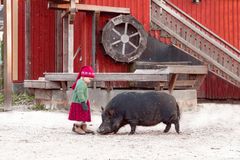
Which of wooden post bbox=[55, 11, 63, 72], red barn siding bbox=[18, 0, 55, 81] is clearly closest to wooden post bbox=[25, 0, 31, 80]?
red barn siding bbox=[18, 0, 55, 81]

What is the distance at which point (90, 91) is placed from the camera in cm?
1364

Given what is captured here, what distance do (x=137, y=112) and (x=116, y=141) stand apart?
121 cm

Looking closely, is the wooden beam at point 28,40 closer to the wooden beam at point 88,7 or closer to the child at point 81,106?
the wooden beam at point 88,7

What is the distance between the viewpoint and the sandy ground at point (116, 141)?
660 cm

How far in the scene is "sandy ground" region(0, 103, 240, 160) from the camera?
21.6ft

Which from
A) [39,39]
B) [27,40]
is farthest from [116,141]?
[39,39]

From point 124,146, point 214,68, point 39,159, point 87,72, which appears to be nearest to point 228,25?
point 214,68

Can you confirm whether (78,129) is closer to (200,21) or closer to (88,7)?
(88,7)

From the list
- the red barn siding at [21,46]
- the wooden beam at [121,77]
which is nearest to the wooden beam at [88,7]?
the wooden beam at [121,77]

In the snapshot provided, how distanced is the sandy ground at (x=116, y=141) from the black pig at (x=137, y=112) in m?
0.25

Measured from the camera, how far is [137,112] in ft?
30.0

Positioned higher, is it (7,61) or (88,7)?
(88,7)

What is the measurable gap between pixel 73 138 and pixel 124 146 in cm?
136

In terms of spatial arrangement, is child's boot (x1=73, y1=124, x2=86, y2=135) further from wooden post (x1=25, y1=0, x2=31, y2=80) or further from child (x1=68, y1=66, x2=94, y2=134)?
wooden post (x1=25, y1=0, x2=31, y2=80)
